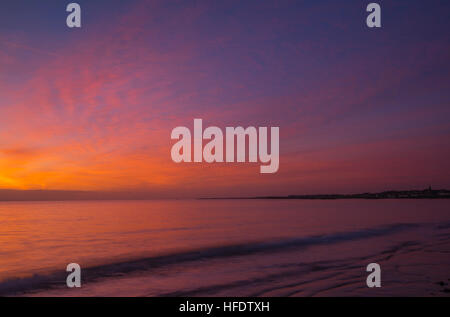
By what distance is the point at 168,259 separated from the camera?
850 inches

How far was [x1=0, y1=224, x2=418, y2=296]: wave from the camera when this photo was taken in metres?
15.7

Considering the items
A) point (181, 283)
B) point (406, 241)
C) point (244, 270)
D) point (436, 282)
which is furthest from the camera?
point (406, 241)

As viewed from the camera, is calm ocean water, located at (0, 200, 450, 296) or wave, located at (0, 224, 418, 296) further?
wave, located at (0, 224, 418, 296)

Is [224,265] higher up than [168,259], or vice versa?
[168,259]

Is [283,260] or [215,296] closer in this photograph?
[215,296]

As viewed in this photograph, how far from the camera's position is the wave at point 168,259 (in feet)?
51.5

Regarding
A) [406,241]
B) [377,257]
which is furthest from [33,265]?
[406,241]

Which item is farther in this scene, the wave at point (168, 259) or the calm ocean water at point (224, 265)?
the wave at point (168, 259)

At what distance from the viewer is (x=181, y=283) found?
1516 cm

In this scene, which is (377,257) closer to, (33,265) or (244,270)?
(244,270)

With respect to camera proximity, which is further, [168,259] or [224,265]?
[168,259]
